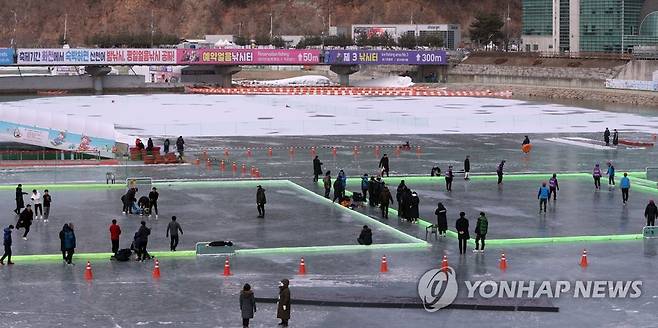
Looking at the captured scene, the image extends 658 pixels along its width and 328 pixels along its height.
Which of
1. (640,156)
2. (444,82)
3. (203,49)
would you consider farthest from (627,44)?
(640,156)

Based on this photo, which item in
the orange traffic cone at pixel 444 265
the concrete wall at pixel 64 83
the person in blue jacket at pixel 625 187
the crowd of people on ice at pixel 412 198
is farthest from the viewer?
the concrete wall at pixel 64 83

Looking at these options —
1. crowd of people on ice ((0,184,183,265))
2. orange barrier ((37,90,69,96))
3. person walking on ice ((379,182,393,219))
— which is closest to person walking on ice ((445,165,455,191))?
person walking on ice ((379,182,393,219))

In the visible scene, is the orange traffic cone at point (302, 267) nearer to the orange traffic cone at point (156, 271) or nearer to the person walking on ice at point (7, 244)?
the orange traffic cone at point (156, 271)

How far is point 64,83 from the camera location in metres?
116

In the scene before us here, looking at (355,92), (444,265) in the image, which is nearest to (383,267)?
(444,265)

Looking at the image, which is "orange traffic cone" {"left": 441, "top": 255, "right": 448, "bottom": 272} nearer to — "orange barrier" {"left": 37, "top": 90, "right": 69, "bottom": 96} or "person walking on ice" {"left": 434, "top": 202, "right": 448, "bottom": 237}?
"person walking on ice" {"left": 434, "top": 202, "right": 448, "bottom": 237}

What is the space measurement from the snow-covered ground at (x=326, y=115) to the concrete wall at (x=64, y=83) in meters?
11.0

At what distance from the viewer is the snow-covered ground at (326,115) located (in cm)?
7119

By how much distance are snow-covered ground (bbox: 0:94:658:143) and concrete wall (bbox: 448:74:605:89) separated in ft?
48.2

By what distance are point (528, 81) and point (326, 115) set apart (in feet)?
137

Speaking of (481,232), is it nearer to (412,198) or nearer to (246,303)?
(412,198)

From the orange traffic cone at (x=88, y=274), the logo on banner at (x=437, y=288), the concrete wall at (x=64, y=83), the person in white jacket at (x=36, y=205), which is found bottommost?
the logo on banner at (x=437, y=288)

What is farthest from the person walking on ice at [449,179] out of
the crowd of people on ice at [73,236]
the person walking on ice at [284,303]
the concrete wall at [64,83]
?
the concrete wall at [64,83]

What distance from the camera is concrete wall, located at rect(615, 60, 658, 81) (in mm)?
105750
